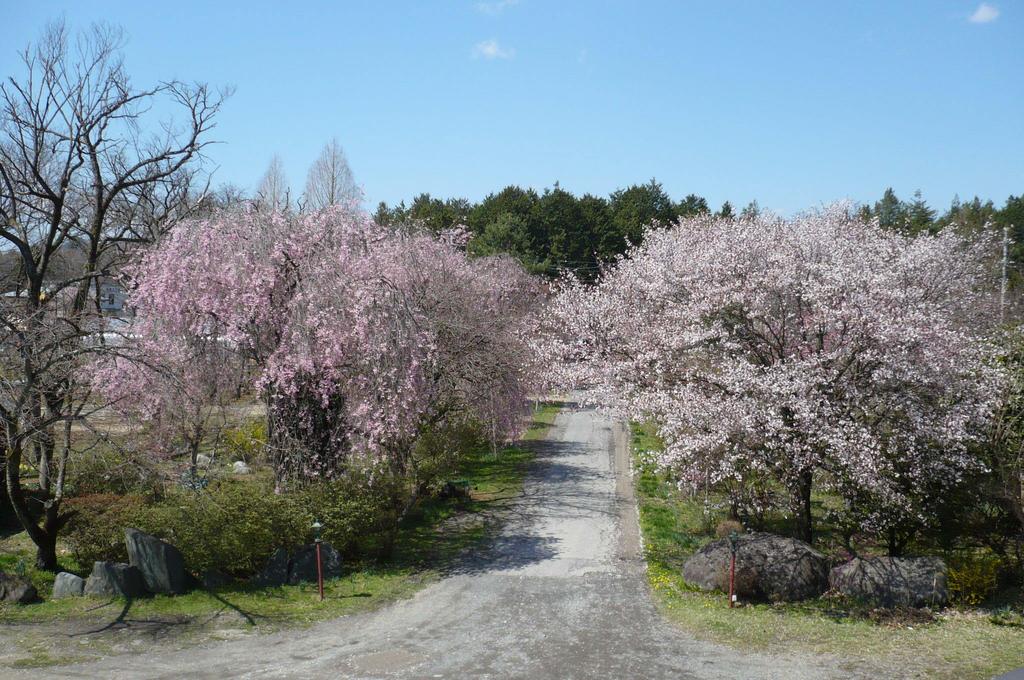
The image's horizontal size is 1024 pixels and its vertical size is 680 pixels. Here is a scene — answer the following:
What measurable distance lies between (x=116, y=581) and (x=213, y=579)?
1509 millimetres

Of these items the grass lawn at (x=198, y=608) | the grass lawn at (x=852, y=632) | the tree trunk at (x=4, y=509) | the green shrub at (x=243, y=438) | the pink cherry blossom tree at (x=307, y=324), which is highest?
the pink cherry blossom tree at (x=307, y=324)

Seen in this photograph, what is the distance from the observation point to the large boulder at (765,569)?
41.3 ft

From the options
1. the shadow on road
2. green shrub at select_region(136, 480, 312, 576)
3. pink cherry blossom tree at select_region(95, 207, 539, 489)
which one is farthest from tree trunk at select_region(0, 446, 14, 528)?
the shadow on road

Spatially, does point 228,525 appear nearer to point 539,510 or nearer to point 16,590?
point 16,590

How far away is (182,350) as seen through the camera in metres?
15.2

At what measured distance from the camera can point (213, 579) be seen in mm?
12883

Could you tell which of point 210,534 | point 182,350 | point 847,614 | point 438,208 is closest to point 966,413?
point 847,614

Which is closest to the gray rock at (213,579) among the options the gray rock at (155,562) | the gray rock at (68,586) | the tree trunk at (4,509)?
the gray rock at (155,562)

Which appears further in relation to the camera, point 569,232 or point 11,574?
point 569,232

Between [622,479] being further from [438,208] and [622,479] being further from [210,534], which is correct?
[438,208]

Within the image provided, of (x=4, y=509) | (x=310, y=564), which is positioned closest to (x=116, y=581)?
(x=310, y=564)

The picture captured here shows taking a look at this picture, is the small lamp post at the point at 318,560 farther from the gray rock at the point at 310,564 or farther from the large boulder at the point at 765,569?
the large boulder at the point at 765,569

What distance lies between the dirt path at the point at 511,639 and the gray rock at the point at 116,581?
222 centimetres

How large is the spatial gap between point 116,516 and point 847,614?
41.1 feet
